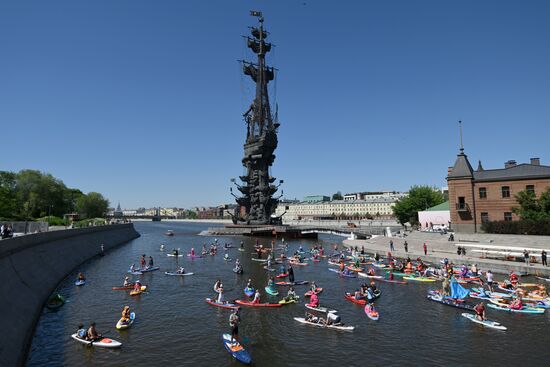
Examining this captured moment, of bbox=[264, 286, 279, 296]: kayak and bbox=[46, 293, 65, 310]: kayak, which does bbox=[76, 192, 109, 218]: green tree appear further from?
bbox=[264, 286, 279, 296]: kayak

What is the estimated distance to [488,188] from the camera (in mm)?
58500

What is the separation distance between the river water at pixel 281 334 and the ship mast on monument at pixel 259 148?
8060 cm

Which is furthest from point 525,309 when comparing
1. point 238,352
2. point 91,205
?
point 91,205

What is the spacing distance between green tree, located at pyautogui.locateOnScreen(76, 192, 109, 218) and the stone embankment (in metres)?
127

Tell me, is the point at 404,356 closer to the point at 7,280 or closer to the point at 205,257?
the point at 7,280

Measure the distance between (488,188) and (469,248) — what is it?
15.6m

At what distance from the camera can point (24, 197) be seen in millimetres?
111562

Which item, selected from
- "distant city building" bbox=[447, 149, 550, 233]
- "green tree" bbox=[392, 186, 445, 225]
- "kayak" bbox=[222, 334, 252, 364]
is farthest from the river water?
"green tree" bbox=[392, 186, 445, 225]

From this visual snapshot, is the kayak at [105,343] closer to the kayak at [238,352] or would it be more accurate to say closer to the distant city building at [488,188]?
the kayak at [238,352]

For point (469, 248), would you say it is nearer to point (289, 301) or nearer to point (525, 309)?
point (525, 309)

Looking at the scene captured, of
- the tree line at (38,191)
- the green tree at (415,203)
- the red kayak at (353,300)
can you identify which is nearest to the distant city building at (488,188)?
the green tree at (415,203)

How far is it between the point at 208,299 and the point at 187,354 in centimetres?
1111

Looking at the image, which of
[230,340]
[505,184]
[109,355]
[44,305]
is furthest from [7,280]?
[505,184]

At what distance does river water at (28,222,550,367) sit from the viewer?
62.3 feet
